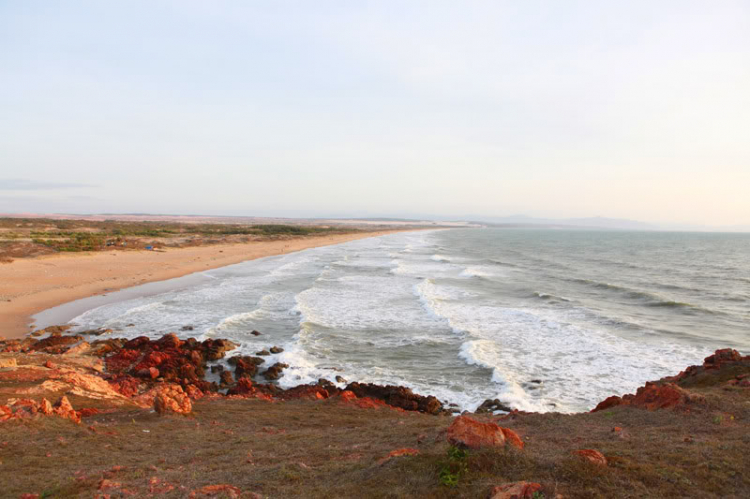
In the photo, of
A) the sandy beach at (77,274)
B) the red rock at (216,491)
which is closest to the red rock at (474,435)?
the red rock at (216,491)

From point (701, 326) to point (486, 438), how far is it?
22307 millimetres

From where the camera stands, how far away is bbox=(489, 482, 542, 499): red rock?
16.4 feet

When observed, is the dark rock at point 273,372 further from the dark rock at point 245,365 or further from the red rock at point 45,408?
the red rock at point 45,408

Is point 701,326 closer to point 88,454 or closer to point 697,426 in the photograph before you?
point 697,426

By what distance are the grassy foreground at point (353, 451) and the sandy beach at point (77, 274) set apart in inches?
542

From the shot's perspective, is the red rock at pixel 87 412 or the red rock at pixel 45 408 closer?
the red rock at pixel 45 408

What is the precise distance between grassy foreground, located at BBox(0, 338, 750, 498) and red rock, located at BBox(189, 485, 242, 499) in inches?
1.7

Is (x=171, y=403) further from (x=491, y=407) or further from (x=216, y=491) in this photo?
(x=491, y=407)

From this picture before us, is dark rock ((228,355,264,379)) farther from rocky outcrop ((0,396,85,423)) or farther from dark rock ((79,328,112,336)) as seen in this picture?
dark rock ((79,328,112,336))

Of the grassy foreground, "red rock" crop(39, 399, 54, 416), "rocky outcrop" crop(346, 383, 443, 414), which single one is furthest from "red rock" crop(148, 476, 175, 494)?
"rocky outcrop" crop(346, 383, 443, 414)

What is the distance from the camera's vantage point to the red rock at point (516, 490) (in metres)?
4.99

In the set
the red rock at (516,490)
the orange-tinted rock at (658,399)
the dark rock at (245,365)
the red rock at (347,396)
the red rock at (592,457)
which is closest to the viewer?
the red rock at (516,490)

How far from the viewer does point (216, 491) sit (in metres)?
5.71

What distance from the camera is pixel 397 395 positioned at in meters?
12.9
